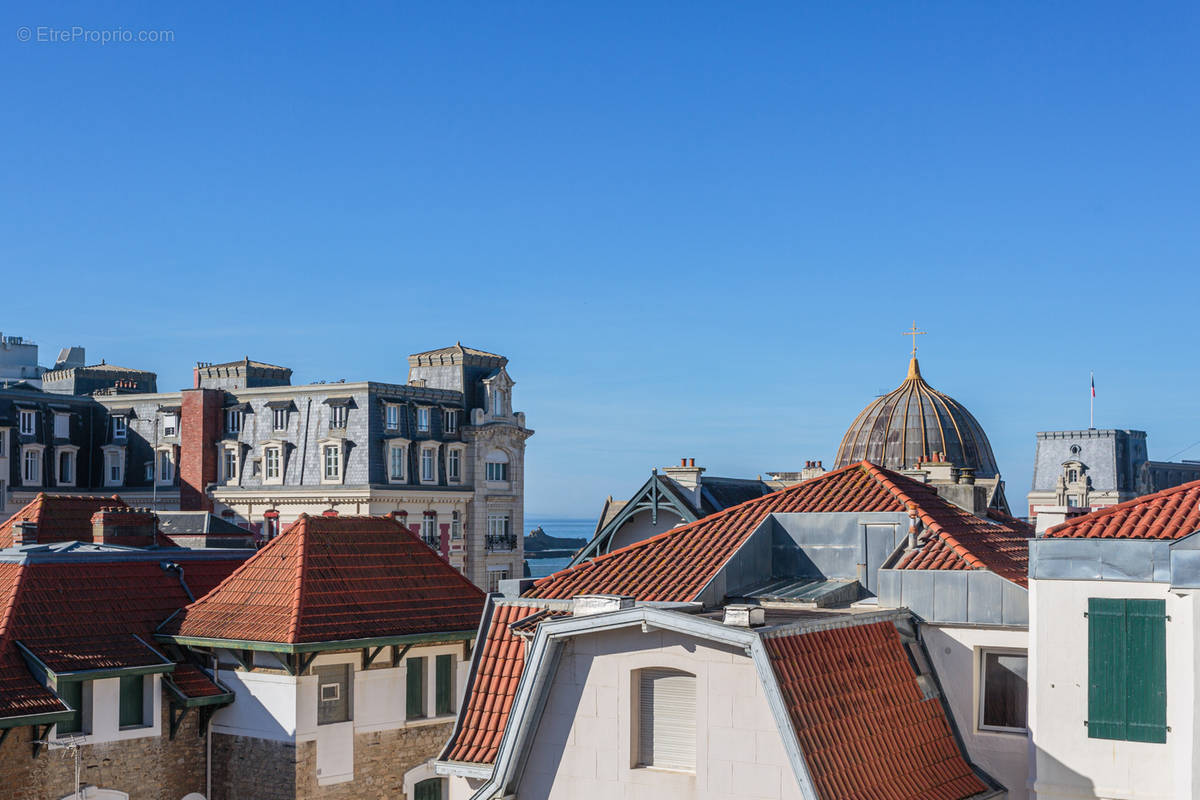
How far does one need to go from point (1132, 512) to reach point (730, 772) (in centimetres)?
705

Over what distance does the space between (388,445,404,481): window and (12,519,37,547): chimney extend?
4216 cm

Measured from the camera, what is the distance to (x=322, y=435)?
78562 millimetres

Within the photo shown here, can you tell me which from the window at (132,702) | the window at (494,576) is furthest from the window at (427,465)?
the window at (132,702)

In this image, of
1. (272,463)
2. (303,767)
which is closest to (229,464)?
(272,463)

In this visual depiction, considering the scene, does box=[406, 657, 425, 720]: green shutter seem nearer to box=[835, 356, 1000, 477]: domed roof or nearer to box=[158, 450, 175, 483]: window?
box=[835, 356, 1000, 477]: domed roof

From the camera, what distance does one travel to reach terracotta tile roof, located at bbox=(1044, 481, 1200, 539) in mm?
19266

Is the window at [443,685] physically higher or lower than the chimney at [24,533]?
lower

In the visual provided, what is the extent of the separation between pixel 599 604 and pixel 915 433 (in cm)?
4334

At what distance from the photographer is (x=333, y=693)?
28.5 m

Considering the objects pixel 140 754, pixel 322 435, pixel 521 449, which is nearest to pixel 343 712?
pixel 140 754

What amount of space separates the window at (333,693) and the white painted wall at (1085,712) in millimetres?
14653

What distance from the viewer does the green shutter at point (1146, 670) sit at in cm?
1869

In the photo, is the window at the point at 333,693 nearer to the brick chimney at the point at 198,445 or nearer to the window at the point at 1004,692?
the window at the point at 1004,692

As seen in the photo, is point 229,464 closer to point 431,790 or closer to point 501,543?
point 501,543
